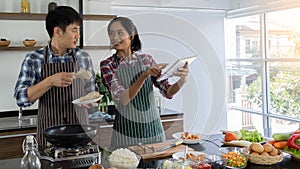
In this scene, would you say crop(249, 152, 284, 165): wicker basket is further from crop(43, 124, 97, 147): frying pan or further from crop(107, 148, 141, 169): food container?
crop(43, 124, 97, 147): frying pan

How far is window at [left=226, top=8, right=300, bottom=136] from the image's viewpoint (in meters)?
3.82

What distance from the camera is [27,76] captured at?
2.02 meters

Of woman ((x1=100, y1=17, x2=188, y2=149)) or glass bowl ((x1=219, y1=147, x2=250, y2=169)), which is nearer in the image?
glass bowl ((x1=219, y1=147, x2=250, y2=169))

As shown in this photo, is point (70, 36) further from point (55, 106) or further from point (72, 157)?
point (72, 157)

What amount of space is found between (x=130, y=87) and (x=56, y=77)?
434mm

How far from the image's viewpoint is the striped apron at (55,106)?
6.80 ft

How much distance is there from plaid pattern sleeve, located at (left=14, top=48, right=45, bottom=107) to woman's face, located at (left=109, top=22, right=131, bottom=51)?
1.61 feet

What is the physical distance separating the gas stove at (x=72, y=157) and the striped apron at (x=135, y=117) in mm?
397

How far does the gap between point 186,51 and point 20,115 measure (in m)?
2.22

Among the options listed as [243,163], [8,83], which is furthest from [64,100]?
[8,83]

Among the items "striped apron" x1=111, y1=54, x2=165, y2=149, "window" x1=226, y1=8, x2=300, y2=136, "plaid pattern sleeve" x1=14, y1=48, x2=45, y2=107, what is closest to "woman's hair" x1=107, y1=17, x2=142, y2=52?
"striped apron" x1=111, y1=54, x2=165, y2=149

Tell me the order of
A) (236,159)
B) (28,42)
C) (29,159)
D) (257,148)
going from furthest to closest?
(28,42) → (257,148) → (236,159) → (29,159)

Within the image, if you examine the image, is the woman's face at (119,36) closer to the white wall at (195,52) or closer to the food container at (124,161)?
the food container at (124,161)


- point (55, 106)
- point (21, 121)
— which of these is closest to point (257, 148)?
point (55, 106)
